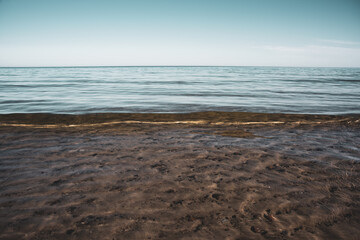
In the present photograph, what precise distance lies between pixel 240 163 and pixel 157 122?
447 cm

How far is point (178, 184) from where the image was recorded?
3598mm

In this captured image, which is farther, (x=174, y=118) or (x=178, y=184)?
(x=174, y=118)

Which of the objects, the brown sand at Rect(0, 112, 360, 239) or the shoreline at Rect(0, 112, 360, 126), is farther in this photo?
the shoreline at Rect(0, 112, 360, 126)

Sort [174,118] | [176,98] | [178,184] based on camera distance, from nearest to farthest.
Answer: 1. [178,184]
2. [174,118]
3. [176,98]

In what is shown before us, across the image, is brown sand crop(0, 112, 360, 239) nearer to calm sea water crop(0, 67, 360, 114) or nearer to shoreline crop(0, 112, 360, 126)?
shoreline crop(0, 112, 360, 126)

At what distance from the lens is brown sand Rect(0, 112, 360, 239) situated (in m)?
2.62

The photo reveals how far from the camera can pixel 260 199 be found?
3.21m

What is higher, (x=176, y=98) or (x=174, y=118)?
(x=176, y=98)

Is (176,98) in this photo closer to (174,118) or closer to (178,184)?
(174,118)

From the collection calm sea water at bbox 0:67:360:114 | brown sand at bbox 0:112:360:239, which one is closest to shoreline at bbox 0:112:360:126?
calm sea water at bbox 0:67:360:114

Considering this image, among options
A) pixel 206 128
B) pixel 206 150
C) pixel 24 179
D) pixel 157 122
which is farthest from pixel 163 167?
pixel 157 122

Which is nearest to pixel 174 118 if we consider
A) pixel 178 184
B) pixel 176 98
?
pixel 178 184

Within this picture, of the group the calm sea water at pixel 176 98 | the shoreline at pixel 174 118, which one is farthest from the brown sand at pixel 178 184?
the calm sea water at pixel 176 98

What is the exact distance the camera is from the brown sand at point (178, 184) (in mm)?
2623
